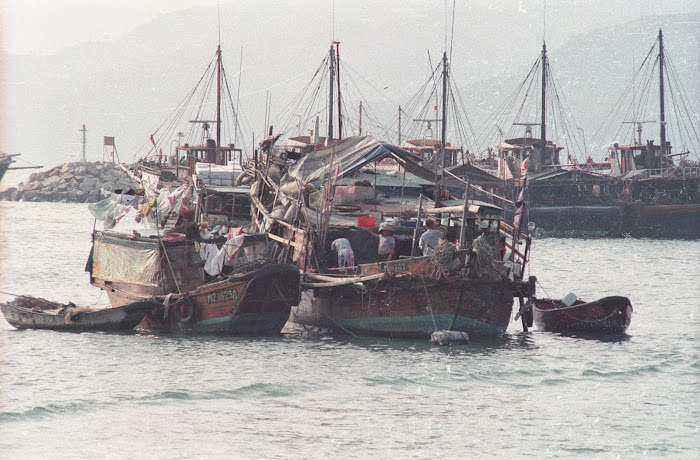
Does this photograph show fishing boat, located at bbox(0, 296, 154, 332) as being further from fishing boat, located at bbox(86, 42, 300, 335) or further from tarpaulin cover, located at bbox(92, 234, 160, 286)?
tarpaulin cover, located at bbox(92, 234, 160, 286)

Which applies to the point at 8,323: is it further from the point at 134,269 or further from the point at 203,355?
the point at 203,355

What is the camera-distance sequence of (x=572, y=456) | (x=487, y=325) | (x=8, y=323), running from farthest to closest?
(x=8, y=323) → (x=487, y=325) → (x=572, y=456)

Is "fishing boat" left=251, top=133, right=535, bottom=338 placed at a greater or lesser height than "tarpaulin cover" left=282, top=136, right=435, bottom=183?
lesser

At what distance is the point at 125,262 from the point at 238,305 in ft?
13.9

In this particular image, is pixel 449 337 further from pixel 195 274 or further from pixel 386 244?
pixel 195 274

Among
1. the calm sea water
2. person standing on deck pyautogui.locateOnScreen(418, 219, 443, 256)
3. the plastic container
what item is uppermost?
the plastic container

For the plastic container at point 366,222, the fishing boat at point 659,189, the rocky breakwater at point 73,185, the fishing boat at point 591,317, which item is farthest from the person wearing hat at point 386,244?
the rocky breakwater at point 73,185

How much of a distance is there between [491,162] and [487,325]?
64088 millimetres

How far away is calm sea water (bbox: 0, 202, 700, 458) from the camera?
1462 cm

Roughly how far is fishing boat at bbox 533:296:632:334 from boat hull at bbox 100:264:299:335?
23.9 ft

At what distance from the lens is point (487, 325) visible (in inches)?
875

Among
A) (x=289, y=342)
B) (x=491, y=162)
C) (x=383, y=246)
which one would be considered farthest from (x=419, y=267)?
(x=491, y=162)

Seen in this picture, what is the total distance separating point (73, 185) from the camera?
12019 centimetres

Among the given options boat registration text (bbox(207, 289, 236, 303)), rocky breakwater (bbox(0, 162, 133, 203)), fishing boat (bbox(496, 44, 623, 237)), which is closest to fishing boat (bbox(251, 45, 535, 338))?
boat registration text (bbox(207, 289, 236, 303))
